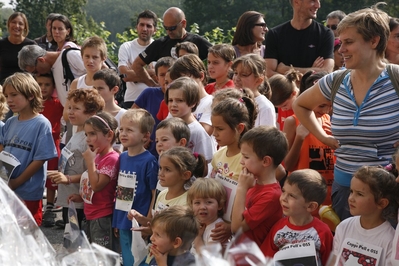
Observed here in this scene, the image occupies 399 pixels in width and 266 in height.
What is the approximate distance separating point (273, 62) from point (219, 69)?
30.4 inches

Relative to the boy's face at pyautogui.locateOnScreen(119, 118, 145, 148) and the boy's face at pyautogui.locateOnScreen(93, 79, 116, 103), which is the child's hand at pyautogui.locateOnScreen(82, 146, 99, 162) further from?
the boy's face at pyautogui.locateOnScreen(93, 79, 116, 103)

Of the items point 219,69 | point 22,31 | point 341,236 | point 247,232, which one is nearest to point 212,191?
point 247,232

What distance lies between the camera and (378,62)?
3863 millimetres

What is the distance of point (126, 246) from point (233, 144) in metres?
1.24

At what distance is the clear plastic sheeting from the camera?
184 cm

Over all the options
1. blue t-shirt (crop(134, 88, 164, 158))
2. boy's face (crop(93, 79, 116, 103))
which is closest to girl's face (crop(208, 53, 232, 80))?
blue t-shirt (crop(134, 88, 164, 158))

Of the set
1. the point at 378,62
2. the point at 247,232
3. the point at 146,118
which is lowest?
the point at 247,232

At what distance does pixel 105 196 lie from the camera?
5426mm

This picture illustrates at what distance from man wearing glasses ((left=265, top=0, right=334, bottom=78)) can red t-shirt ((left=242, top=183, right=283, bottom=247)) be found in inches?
101

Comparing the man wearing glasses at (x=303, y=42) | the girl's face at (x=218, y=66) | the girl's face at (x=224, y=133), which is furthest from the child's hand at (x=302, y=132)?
the man wearing glasses at (x=303, y=42)

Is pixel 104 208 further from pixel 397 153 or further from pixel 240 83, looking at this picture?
pixel 397 153

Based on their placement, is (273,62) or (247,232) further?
(273,62)

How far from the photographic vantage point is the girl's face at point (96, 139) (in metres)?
5.48

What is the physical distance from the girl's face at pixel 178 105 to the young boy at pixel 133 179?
219 mm
